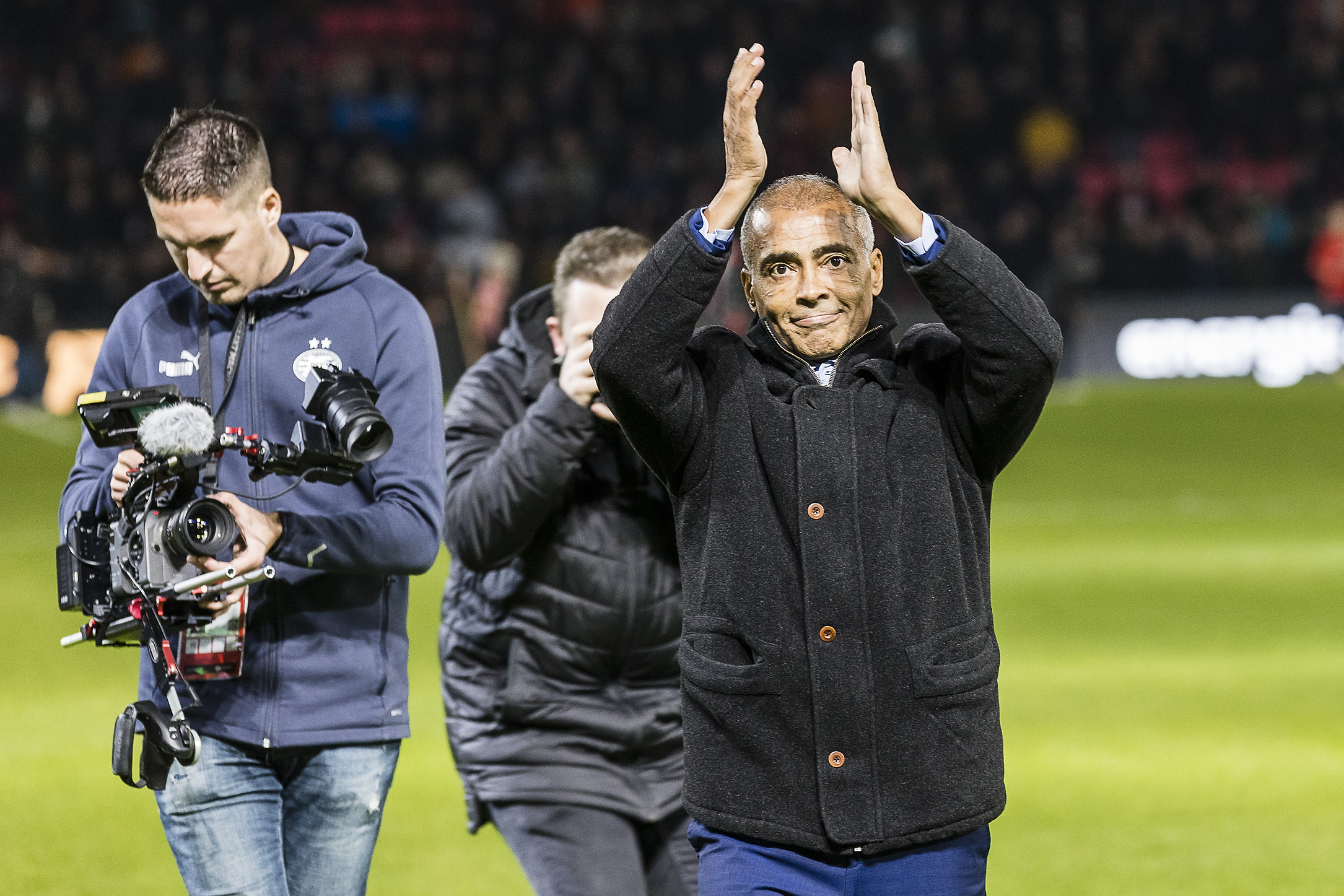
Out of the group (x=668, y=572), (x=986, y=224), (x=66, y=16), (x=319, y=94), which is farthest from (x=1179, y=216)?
(x=668, y=572)

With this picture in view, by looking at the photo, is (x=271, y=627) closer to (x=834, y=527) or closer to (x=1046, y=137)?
(x=834, y=527)

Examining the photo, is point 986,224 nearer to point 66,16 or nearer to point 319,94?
point 319,94

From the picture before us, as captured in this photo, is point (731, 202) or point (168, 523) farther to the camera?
point (168, 523)

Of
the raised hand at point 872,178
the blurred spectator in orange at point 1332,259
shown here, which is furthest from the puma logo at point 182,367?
the blurred spectator in orange at point 1332,259

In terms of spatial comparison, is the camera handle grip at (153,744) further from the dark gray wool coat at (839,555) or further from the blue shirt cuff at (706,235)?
the blue shirt cuff at (706,235)

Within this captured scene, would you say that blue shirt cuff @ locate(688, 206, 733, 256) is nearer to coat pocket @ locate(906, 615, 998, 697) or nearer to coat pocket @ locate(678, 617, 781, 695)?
coat pocket @ locate(678, 617, 781, 695)

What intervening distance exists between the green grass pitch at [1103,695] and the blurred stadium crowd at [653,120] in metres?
5.60

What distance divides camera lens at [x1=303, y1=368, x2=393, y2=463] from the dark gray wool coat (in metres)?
0.49

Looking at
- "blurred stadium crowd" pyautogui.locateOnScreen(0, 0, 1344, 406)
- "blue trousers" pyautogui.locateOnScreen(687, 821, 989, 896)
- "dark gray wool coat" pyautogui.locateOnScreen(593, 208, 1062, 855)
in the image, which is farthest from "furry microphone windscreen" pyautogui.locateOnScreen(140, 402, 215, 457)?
"blurred stadium crowd" pyautogui.locateOnScreen(0, 0, 1344, 406)

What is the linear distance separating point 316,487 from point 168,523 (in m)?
0.48

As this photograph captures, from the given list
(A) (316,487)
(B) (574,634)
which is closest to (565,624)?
(B) (574,634)

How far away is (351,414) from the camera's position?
3.46 metres

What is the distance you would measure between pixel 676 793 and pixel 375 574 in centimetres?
98

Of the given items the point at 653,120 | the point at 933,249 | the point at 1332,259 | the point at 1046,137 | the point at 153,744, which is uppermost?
the point at 653,120
